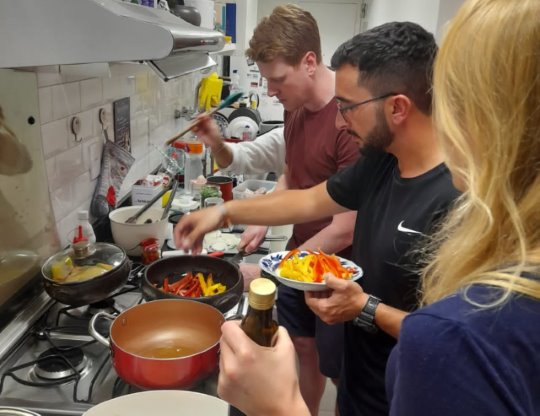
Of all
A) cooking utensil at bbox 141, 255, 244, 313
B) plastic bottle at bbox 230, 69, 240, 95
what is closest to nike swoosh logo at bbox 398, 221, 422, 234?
cooking utensil at bbox 141, 255, 244, 313

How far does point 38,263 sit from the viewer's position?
144cm

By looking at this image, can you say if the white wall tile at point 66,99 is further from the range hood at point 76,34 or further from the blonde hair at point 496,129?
the blonde hair at point 496,129

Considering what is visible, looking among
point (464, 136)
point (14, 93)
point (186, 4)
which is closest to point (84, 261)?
point (14, 93)

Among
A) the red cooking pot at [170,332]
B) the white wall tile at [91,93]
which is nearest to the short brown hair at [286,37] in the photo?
the white wall tile at [91,93]

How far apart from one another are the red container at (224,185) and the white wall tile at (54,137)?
3.07 ft

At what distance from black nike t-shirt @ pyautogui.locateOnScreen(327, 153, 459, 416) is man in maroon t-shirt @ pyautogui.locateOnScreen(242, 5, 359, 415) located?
308 millimetres

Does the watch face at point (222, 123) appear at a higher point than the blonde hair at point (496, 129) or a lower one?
lower

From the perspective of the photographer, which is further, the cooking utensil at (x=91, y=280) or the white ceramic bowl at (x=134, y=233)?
the white ceramic bowl at (x=134, y=233)

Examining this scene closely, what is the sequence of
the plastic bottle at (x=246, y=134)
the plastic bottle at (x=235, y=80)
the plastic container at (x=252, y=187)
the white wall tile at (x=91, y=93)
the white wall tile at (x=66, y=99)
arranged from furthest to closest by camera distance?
the plastic bottle at (x=235, y=80)
the plastic bottle at (x=246, y=134)
the plastic container at (x=252, y=187)
the white wall tile at (x=91, y=93)
the white wall tile at (x=66, y=99)

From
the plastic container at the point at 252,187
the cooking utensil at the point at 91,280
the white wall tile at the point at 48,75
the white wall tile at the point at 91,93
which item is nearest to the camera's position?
the cooking utensil at the point at 91,280

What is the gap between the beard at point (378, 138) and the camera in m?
1.23

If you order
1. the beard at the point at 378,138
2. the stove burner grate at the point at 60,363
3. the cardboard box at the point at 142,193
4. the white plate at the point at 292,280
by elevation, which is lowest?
the stove burner grate at the point at 60,363

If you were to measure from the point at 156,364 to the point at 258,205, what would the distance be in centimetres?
72

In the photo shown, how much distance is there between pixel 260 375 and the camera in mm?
707
